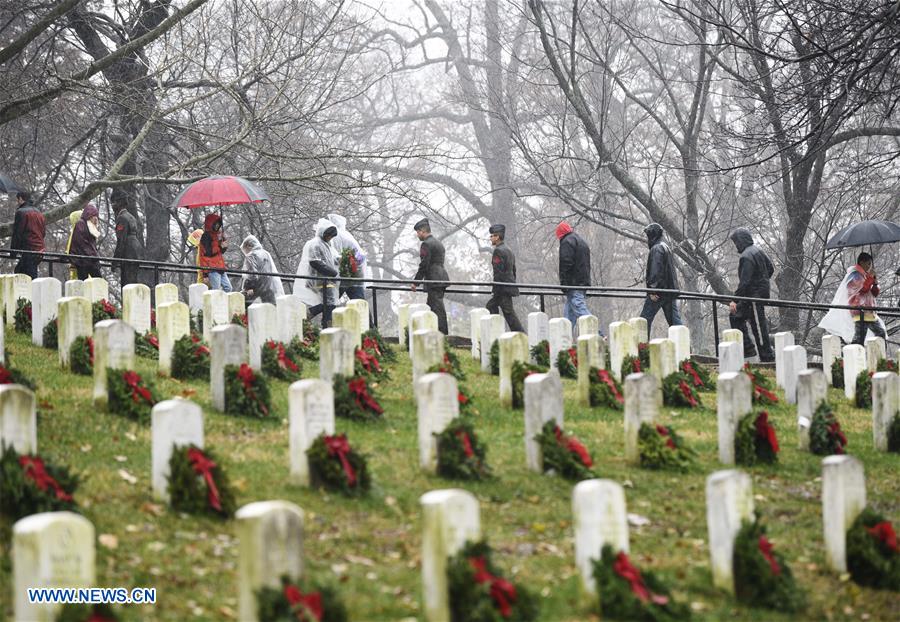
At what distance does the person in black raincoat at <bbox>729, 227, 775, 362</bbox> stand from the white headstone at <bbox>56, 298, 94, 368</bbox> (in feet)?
26.4

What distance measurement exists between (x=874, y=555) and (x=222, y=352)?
465 centimetres

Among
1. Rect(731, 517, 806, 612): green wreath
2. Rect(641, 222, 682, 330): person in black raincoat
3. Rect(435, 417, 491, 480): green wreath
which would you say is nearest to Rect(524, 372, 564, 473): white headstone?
Rect(435, 417, 491, 480): green wreath

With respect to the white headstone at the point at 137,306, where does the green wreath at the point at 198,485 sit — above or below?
below

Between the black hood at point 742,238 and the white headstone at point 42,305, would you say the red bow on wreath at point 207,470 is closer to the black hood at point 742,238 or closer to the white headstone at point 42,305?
the white headstone at point 42,305

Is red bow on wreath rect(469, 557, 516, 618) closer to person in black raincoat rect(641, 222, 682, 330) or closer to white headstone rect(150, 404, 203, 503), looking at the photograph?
white headstone rect(150, 404, 203, 503)

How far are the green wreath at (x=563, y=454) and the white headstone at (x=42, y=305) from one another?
230 inches

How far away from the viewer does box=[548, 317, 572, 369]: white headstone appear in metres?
12.5

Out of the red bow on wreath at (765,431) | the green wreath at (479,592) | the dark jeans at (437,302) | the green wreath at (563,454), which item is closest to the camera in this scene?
the green wreath at (479,592)

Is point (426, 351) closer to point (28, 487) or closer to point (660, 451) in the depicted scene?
point (660, 451)

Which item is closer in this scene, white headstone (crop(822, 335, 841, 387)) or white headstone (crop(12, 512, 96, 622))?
white headstone (crop(12, 512, 96, 622))

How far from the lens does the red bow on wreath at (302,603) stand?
184 inches

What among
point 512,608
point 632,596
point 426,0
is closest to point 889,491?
point 632,596

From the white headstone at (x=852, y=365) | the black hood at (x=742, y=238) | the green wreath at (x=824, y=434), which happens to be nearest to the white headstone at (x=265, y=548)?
the green wreath at (x=824, y=434)

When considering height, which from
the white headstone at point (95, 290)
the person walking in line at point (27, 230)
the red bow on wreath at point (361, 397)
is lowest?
the red bow on wreath at point (361, 397)
